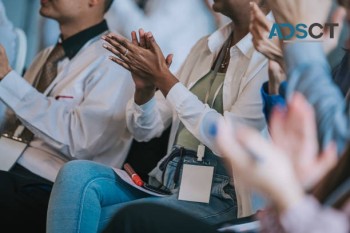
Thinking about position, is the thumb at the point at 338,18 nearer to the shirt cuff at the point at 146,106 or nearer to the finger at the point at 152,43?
the finger at the point at 152,43

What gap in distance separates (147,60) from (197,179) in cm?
30

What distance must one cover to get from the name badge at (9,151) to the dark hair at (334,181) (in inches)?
45.6

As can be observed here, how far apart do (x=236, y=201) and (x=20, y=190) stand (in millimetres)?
551

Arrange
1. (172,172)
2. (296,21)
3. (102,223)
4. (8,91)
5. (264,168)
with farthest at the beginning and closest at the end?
(8,91) → (172,172) → (102,223) → (296,21) → (264,168)

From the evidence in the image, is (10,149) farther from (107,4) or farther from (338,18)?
(338,18)

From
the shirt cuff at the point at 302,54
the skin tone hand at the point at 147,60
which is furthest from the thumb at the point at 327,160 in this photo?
the skin tone hand at the point at 147,60

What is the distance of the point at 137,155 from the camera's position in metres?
1.76

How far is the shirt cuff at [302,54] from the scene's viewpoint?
3.00 feet

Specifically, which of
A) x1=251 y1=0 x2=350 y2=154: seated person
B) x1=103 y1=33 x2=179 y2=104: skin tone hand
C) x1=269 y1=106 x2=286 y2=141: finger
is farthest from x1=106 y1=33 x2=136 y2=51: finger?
x1=269 y1=106 x2=286 y2=141: finger

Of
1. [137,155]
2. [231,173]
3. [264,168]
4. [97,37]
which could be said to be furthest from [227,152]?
[97,37]

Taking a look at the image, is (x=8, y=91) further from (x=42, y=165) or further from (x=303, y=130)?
(x=303, y=130)

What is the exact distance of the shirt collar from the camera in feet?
6.16

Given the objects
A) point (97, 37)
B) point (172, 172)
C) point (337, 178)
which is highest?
point (337, 178)

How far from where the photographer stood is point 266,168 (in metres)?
0.69
